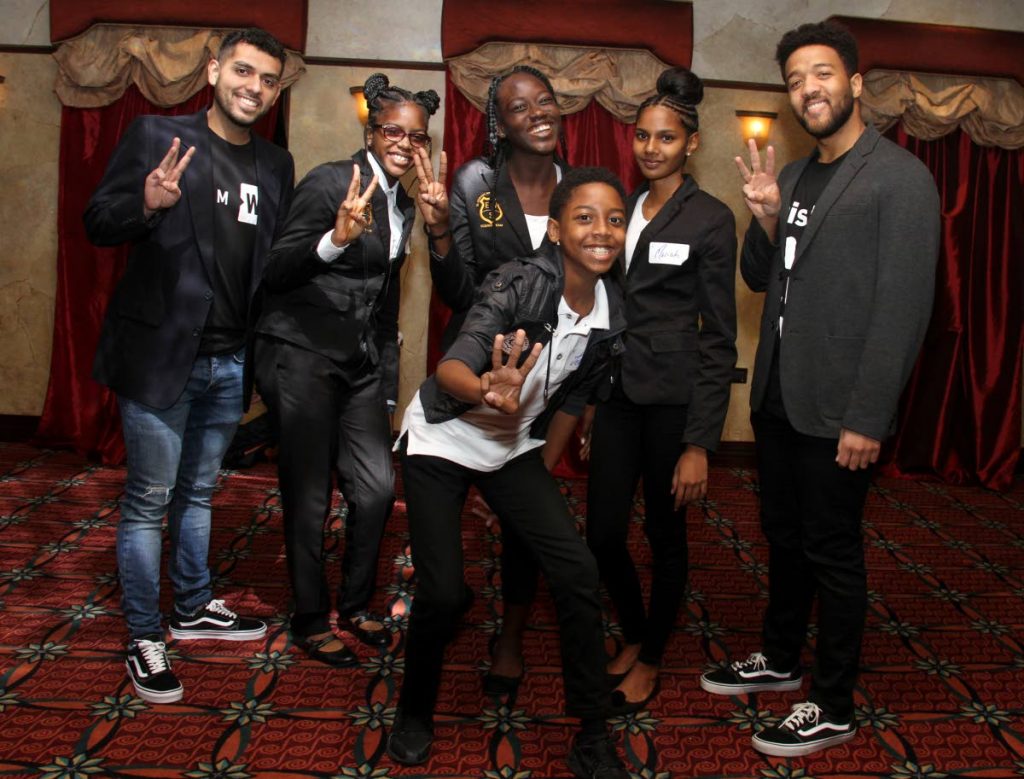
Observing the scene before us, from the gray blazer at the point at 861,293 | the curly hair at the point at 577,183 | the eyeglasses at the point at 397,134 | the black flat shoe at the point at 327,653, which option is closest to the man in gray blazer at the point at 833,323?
the gray blazer at the point at 861,293

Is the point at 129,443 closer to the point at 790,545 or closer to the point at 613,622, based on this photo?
the point at 613,622

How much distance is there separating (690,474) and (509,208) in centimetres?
91

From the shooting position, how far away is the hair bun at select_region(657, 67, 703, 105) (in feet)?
7.79

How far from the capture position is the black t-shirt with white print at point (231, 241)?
2.50 metres

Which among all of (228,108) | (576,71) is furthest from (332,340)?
(576,71)

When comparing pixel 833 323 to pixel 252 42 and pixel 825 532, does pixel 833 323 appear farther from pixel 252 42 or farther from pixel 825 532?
pixel 252 42

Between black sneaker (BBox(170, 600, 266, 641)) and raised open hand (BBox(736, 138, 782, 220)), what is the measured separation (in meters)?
1.99

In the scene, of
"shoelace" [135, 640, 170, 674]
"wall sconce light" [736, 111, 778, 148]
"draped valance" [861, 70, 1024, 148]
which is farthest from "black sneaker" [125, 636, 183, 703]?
"draped valance" [861, 70, 1024, 148]

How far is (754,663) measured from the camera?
2623mm

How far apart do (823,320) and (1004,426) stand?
3971 millimetres

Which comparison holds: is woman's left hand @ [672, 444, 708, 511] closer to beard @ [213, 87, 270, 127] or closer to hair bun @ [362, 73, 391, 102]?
hair bun @ [362, 73, 391, 102]

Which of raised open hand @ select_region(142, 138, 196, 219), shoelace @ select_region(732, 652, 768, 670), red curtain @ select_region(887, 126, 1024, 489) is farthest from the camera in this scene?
red curtain @ select_region(887, 126, 1024, 489)

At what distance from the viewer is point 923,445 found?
541 cm

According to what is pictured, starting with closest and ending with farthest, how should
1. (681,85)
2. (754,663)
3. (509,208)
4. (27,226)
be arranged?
(681,85) → (509,208) → (754,663) → (27,226)
